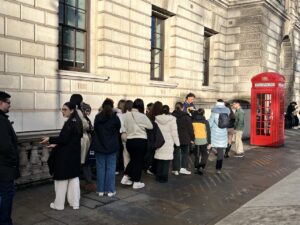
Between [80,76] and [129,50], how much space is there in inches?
90.9

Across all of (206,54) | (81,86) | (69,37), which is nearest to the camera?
(81,86)

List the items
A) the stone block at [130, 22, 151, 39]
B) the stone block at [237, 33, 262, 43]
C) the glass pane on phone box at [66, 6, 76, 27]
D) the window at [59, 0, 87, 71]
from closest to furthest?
1. the window at [59, 0, 87, 71]
2. the glass pane on phone box at [66, 6, 76, 27]
3. the stone block at [130, 22, 151, 39]
4. the stone block at [237, 33, 262, 43]

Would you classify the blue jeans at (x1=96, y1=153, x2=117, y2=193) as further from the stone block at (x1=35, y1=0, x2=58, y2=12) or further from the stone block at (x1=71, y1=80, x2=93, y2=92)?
the stone block at (x1=35, y1=0, x2=58, y2=12)

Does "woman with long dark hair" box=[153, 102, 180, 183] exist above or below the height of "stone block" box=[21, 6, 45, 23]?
below

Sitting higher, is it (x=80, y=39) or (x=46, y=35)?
(x=80, y=39)

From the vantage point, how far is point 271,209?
16.4ft

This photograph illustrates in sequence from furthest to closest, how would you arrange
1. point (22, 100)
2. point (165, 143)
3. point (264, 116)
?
point (264, 116) → point (22, 100) → point (165, 143)

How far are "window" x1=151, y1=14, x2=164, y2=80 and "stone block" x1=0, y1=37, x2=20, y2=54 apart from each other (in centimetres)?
596

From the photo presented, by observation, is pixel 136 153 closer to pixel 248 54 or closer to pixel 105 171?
pixel 105 171

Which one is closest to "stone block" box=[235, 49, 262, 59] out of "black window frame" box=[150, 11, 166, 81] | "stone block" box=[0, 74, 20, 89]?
"black window frame" box=[150, 11, 166, 81]

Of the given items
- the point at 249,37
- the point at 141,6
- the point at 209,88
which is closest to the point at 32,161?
the point at 141,6

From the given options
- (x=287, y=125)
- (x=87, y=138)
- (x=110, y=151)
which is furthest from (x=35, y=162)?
(x=287, y=125)

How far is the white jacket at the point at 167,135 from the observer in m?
7.15

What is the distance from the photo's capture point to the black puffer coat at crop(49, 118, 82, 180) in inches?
200
